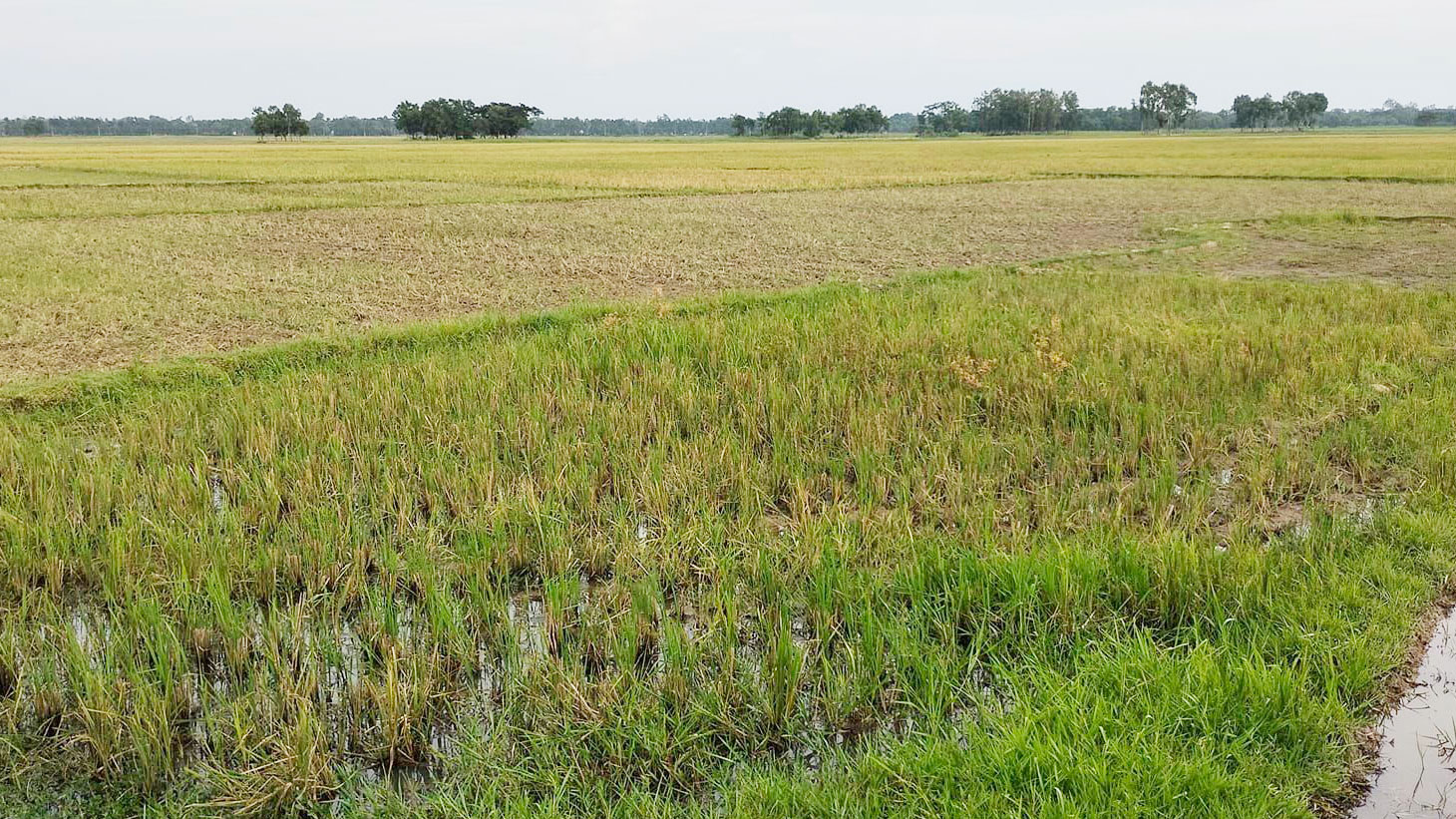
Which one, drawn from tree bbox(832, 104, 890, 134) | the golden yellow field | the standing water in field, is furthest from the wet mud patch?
tree bbox(832, 104, 890, 134)

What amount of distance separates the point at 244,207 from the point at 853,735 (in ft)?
70.2

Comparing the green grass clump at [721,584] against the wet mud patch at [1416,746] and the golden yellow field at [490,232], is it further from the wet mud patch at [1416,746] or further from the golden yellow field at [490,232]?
the golden yellow field at [490,232]

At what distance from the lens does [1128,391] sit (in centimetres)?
629

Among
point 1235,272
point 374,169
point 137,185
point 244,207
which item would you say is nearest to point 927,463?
point 1235,272

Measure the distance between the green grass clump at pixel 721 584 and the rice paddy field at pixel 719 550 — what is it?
0.06 feet

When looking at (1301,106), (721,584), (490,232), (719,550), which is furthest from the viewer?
(1301,106)

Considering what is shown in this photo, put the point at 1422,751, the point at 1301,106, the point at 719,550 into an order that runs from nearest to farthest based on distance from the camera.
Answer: the point at 1422,751
the point at 719,550
the point at 1301,106

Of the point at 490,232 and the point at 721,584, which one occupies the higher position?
the point at 490,232

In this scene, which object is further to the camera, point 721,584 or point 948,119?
point 948,119

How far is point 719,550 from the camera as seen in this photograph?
4055 mm

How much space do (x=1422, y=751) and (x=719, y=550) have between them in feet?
7.93

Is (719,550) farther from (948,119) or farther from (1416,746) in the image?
(948,119)

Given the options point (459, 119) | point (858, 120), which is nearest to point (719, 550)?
point (459, 119)

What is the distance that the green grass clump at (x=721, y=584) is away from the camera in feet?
8.73
